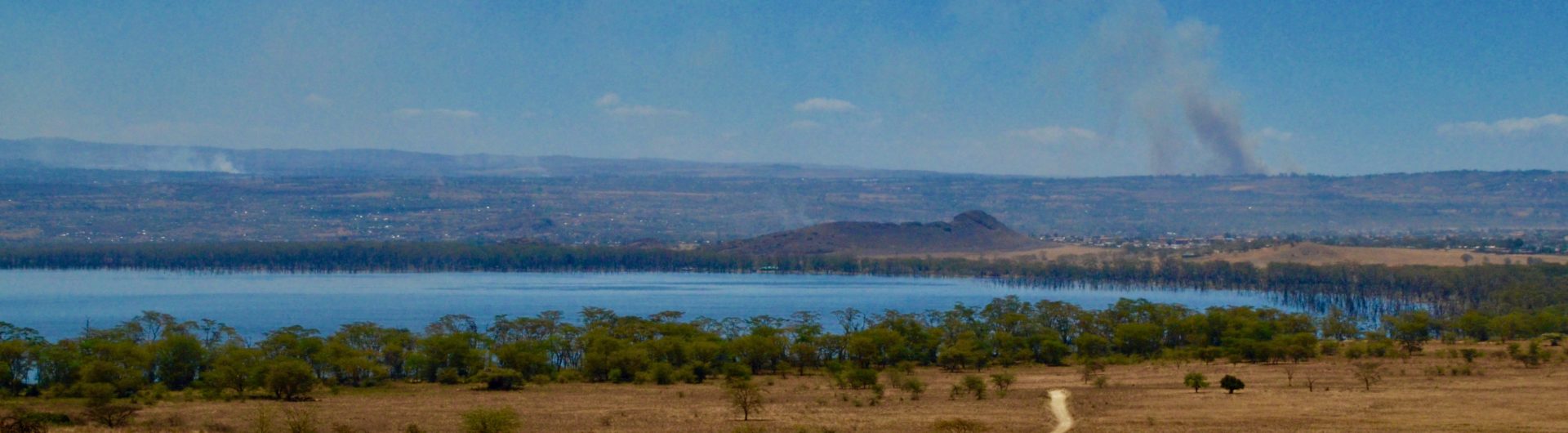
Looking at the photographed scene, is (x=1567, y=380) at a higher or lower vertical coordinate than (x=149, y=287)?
higher

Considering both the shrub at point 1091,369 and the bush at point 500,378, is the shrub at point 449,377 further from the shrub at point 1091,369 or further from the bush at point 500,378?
the shrub at point 1091,369

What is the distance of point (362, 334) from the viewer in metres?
70.8

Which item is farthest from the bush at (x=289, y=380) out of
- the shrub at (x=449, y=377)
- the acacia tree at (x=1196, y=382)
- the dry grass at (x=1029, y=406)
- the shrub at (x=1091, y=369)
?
the acacia tree at (x=1196, y=382)

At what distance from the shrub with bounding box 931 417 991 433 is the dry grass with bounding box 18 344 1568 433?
68 cm

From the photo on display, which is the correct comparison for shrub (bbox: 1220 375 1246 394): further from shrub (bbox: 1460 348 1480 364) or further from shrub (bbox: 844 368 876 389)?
shrub (bbox: 1460 348 1480 364)

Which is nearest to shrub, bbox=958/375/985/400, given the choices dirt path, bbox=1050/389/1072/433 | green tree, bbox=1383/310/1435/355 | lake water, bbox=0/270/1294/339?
dirt path, bbox=1050/389/1072/433

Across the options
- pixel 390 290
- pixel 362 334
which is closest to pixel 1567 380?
pixel 362 334

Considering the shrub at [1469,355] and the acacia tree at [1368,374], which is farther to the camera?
the shrub at [1469,355]

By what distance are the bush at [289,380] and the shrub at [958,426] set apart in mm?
25027

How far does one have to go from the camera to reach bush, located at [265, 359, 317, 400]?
5500 cm

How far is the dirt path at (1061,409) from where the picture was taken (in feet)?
144

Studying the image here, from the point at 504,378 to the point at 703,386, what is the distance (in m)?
8.04

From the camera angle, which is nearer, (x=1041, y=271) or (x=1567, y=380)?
(x=1567, y=380)

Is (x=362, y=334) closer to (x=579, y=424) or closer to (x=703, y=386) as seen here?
(x=703, y=386)
